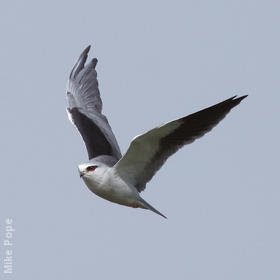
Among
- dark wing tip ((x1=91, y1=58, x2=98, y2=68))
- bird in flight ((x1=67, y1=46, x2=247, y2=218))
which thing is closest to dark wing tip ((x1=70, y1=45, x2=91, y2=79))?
dark wing tip ((x1=91, y1=58, x2=98, y2=68))

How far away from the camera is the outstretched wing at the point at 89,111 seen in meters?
11.8

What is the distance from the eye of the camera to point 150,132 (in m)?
9.44

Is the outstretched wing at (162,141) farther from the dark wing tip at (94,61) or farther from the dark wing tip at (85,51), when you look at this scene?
the dark wing tip at (85,51)

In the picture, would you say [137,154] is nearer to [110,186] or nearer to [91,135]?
[110,186]

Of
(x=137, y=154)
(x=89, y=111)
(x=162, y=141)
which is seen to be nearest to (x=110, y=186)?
(x=137, y=154)

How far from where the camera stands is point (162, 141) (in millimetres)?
9828

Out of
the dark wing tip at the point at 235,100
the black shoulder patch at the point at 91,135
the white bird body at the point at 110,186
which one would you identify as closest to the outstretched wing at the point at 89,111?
the black shoulder patch at the point at 91,135

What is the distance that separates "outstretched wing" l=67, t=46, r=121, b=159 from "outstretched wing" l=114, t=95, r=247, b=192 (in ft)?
4.53

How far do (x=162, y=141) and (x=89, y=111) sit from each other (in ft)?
11.9

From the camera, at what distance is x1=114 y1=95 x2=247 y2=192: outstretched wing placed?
9399mm

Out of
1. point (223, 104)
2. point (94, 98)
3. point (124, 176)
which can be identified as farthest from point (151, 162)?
point (94, 98)

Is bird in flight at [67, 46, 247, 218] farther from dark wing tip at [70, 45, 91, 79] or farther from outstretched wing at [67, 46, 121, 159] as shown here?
dark wing tip at [70, 45, 91, 79]

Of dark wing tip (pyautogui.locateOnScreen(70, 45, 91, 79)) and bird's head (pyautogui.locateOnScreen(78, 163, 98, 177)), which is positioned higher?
dark wing tip (pyautogui.locateOnScreen(70, 45, 91, 79))

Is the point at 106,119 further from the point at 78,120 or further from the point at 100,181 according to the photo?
the point at 100,181
